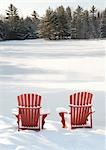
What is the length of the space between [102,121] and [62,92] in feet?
11.8

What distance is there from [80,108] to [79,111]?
0.06 m

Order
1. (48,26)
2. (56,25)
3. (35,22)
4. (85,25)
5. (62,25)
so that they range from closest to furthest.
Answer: (48,26) → (56,25) → (62,25) → (85,25) → (35,22)

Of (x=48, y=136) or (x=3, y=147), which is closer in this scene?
(x=3, y=147)

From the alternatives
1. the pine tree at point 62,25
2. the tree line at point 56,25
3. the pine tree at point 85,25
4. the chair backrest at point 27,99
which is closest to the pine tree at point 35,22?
the tree line at point 56,25

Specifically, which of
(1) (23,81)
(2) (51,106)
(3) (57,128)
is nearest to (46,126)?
(3) (57,128)

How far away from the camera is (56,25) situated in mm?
60125

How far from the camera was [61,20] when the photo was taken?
61125 mm

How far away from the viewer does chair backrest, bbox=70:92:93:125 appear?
6.34 meters

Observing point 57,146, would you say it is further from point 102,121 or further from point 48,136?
point 102,121

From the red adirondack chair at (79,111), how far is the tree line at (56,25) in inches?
1997

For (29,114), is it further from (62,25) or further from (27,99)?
(62,25)

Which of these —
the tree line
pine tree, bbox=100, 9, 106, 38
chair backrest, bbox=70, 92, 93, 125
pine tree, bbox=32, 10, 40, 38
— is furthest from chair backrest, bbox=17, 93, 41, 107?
pine tree, bbox=100, 9, 106, 38

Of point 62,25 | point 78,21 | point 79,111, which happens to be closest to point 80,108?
point 79,111

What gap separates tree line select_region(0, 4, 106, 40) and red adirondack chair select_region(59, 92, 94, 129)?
50735 mm
